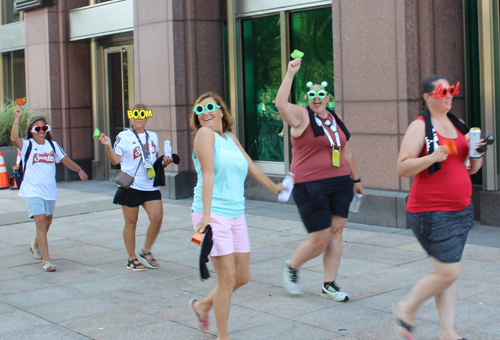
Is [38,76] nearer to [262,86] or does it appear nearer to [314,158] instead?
[262,86]

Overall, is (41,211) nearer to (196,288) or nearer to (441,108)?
(196,288)

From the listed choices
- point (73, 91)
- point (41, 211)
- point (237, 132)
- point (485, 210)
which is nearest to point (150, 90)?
point (237, 132)

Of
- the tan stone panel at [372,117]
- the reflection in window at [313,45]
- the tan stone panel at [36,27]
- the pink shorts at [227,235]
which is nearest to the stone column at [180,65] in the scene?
the reflection in window at [313,45]

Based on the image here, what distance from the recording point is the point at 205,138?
4430 mm

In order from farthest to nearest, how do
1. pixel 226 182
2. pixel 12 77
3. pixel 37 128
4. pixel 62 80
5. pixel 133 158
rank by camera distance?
pixel 12 77, pixel 62 80, pixel 37 128, pixel 133 158, pixel 226 182

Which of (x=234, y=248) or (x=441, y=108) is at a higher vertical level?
(x=441, y=108)

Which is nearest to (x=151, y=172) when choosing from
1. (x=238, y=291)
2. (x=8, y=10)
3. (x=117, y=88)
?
(x=238, y=291)

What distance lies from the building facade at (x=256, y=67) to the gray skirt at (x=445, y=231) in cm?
456

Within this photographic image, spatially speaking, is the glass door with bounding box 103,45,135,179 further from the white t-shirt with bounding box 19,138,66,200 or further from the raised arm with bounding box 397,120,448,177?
the raised arm with bounding box 397,120,448,177

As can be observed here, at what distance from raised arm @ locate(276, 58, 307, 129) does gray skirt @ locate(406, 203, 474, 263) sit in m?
1.51

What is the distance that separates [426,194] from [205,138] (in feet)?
5.00

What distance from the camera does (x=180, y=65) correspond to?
486 inches

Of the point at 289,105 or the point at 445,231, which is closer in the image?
the point at 445,231

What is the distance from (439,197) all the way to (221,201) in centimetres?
146
